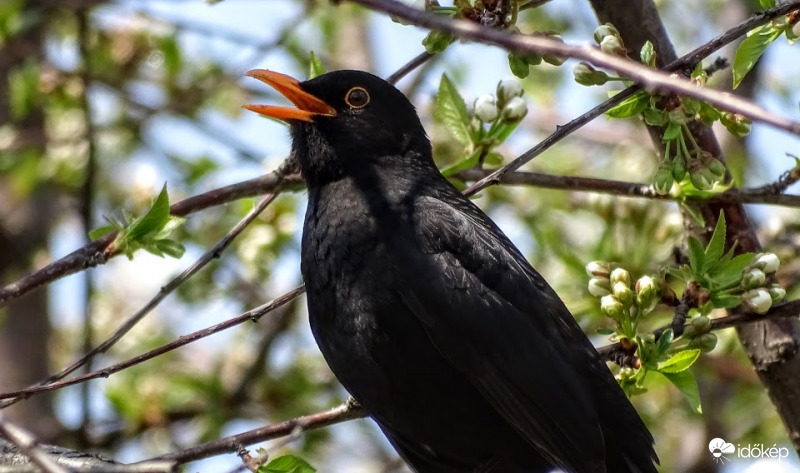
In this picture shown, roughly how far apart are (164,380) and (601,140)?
3951mm

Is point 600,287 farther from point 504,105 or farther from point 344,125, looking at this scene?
point 344,125

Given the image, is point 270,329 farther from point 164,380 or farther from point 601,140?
point 601,140

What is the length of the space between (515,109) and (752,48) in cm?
97

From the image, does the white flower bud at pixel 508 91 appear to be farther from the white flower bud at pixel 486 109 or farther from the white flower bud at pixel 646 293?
the white flower bud at pixel 646 293

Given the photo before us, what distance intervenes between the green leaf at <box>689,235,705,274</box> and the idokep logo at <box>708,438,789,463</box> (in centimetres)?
120

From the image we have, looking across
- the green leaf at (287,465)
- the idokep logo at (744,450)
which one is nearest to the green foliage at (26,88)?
the green leaf at (287,465)

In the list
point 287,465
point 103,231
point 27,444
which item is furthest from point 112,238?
point 27,444

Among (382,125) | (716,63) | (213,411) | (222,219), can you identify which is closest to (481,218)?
(382,125)

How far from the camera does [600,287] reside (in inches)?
155

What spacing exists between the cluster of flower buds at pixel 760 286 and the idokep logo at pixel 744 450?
44.2 inches

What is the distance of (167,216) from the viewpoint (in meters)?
3.90

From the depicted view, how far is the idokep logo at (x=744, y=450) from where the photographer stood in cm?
486

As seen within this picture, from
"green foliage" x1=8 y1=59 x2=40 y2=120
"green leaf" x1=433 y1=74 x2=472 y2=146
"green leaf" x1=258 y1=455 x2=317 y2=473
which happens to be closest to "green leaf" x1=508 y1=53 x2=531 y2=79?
→ "green leaf" x1=433 y1=74 x2=472 y2=146

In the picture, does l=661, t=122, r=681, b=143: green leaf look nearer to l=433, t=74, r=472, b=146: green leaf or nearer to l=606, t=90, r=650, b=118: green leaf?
l=606, t=90, r=650, b=118: green leaf
